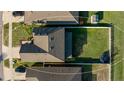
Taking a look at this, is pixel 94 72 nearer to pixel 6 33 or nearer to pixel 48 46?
pixel 48 46

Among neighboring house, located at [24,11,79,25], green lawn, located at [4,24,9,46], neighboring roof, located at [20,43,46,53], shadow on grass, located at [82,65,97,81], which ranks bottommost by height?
shadow on grass, located at [82,65,97,81]

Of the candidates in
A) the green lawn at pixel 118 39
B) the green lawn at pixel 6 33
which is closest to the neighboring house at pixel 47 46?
the green lawn at pixel 6 33

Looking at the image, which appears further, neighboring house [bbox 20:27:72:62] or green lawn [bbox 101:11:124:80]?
green lawn [bbox 101:11:124:80]

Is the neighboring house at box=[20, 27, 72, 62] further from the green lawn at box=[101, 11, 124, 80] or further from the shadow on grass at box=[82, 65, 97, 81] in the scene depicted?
the green lawn at box=[101, 11, 124, 80]

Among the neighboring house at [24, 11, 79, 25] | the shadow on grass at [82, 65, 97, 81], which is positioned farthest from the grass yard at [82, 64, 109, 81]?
the neighboring house at [24, 11, 79, 25]

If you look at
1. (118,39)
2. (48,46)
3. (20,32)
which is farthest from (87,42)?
(20,32)
